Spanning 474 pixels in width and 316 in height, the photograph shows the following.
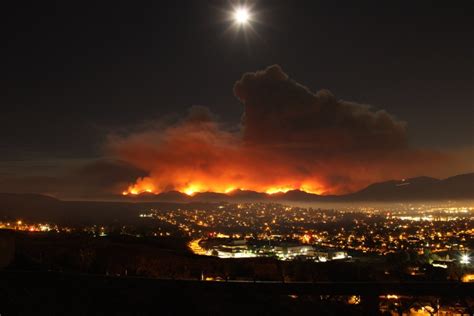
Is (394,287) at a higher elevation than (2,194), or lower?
lower

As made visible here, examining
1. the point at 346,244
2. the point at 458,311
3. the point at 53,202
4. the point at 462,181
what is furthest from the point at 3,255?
the point at 462,181

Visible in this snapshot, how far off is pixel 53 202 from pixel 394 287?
112400 millimetres

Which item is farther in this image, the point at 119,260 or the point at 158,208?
the point at 158,208

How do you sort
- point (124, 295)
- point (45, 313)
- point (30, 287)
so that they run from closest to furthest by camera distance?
point (45, 313) → point (124, 295) → point (30, 287)

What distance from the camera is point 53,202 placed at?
113125 mm

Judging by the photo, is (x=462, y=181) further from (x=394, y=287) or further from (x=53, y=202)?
(x=394, y=287)

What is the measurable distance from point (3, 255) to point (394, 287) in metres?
11.8

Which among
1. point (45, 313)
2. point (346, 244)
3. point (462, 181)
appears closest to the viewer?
point (45, 313)

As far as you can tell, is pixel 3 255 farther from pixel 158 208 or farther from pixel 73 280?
pixel 158 208

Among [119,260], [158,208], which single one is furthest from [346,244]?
[158,208]

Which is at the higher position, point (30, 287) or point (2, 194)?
point (2, 194)

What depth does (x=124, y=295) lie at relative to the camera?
11156 millimetres

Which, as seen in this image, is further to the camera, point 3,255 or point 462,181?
point 462,181

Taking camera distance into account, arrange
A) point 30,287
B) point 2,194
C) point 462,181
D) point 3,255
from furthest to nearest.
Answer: point 462,181 → point 2,194 → point 3,255 → point 30,287
